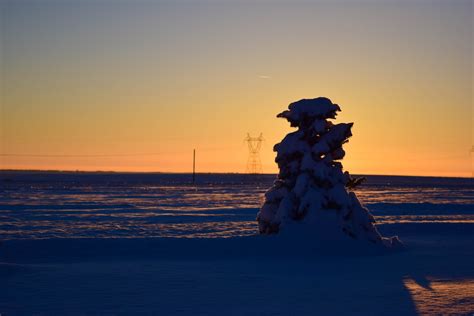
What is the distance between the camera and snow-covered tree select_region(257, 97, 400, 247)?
69.8 feet

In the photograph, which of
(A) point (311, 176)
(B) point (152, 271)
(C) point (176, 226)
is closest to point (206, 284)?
(B) point (152, 271)

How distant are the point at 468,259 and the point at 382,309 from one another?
797cm

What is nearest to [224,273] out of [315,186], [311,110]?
[315,186]

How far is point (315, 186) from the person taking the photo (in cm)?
2175

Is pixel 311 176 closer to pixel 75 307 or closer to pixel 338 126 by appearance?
pixel 338 126

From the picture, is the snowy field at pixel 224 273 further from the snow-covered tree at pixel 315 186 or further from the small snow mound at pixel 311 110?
the small snow mound at pixel 311 110

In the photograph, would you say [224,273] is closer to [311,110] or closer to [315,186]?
[315,186]

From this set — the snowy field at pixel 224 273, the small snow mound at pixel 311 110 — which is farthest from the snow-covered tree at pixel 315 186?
the snowy field at pixel 224 273

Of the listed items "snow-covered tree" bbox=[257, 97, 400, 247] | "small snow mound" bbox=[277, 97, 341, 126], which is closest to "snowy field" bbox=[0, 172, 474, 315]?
"snow-covered tree" bbox=[257, 97, 400, 247]

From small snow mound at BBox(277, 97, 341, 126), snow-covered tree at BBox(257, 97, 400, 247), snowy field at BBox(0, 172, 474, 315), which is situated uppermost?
small snow mound at BBox(277, 97, 341, 126)

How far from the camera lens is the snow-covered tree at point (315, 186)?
21281 millimetres

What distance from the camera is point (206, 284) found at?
570 inches

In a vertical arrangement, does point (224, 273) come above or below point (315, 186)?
below

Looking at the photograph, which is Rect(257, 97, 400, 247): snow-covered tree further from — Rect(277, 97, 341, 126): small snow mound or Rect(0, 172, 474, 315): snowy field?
Rect(0, 172, 474, 315): snowy field
